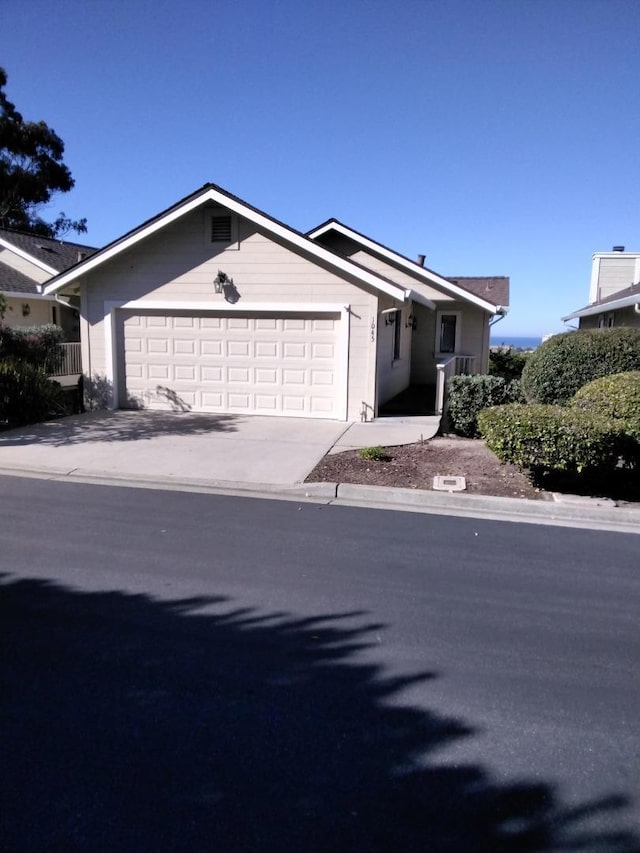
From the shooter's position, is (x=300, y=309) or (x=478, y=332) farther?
(x=478, y=332)

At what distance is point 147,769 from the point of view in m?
2.90

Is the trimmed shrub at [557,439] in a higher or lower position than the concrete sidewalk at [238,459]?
higher

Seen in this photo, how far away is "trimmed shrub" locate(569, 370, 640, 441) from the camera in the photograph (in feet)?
25.8

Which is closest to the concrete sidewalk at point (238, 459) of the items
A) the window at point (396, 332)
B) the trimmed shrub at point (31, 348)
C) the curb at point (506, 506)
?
the curb at point (506, 506)

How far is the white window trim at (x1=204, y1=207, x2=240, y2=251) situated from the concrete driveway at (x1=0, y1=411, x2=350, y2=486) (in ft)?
12.0

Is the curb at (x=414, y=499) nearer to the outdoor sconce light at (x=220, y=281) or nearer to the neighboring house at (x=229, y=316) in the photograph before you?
the neighboring house at (x=229, y=316)

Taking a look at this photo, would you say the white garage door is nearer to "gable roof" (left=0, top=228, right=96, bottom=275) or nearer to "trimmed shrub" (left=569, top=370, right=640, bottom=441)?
"trimmed shrub" (left=569, top=370, right=640, bottom=441)

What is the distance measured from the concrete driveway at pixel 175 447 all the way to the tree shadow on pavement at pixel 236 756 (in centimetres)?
439

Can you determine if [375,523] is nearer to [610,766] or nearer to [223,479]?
[223,479]

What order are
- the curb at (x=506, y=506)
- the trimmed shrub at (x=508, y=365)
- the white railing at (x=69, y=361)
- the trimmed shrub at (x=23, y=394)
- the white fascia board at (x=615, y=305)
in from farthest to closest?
the trimmed shrub at (x=508, y=365) → the white fascia board at (x=615, y=305) → the white railing at (x=69, y=361) → the trimmed shrub at (x=23, y=394) → the curb at (x=506, y=506)

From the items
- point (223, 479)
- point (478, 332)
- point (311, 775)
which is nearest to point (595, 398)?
point (223, 479)

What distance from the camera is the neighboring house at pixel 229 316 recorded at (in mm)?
12883

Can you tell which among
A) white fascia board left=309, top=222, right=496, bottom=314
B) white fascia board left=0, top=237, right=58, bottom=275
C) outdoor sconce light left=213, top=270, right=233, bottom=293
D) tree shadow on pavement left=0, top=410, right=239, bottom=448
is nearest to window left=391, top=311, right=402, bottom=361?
white fascia board left=309, top=222, right=496, bottom=314

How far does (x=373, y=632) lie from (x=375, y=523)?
259cm
